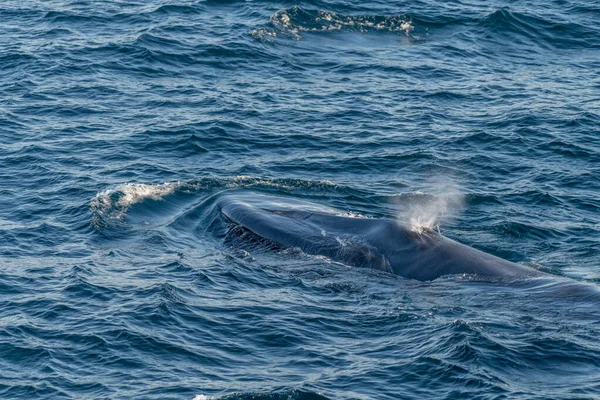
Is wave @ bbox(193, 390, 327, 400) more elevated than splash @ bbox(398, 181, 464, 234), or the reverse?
wave @ bbox(193, 390, 327, 400)

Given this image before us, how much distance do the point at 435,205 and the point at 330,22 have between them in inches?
872

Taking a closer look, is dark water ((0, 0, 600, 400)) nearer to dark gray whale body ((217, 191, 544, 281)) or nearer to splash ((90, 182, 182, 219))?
splash ((90, 182, 182, 219))

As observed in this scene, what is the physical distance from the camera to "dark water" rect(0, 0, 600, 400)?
81.2 feet

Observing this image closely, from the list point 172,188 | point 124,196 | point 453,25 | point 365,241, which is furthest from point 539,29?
point 365,241

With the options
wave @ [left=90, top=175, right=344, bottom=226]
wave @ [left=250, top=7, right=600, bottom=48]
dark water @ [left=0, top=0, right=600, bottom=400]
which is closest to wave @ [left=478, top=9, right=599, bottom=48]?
wave @ [left=250, top=7, right=600, bottom=48]

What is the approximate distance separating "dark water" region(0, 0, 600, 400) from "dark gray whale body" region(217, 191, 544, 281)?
1.97 feet

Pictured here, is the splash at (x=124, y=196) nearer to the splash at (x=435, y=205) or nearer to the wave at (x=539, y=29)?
the splash at (x=435, y=205)

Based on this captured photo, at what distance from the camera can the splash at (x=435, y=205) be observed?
35.6 metres

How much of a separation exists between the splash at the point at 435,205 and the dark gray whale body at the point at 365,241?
3.23 meters

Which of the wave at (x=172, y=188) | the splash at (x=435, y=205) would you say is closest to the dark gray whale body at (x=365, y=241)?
the wave at (x=172, y=188)

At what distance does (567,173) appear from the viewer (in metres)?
39.3

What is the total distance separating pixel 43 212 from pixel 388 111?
1635 cm

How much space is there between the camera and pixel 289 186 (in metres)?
38.3

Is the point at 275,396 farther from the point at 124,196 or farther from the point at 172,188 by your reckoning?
the point at 172,188
